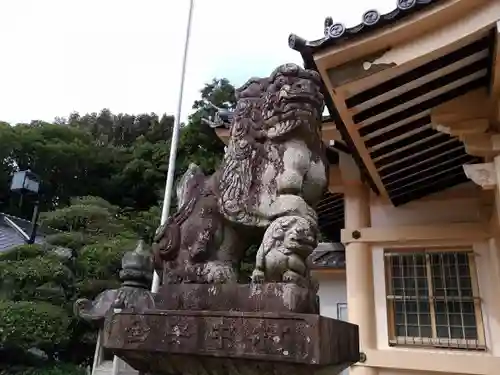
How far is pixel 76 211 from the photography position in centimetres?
1074

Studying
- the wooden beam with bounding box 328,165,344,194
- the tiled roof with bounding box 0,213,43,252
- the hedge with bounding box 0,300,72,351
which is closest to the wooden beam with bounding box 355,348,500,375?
the wooden beam with bounding box 328,165,344,194

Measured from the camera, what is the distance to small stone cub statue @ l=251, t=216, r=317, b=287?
192cm

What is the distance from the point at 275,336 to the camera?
1710mm

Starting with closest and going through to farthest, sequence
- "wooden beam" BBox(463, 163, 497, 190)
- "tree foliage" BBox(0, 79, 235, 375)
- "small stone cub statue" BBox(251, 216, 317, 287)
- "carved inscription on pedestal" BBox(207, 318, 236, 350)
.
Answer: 1. "carved inscription on pedestal" BBox(207, 318, 236, 350)
2. "small stone cub statue" BBox(251, 216, 317, 287)
3. "wooden beam" BBox(463, 163, 497, 190)
4. "tree foliage" BBox(0, 79, 235, 375)

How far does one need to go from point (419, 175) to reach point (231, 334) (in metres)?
4.40

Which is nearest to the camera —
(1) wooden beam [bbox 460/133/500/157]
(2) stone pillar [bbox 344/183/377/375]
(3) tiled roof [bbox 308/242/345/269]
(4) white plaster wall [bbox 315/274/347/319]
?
(1) wooden beam [bbox 460/133/500/157]

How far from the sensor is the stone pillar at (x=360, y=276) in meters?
5.28

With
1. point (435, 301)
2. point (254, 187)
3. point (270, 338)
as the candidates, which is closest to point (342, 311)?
point (435, 301)

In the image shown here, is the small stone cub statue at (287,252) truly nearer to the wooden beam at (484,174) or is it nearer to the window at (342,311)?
the wooden beam at (484,174)

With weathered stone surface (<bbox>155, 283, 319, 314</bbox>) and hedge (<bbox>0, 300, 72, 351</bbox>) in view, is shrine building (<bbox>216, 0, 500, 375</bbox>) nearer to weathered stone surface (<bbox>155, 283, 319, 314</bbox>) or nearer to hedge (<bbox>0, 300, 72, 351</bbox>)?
weathered stone surface (<bbox>155, 283, 319, 314</bbox>)

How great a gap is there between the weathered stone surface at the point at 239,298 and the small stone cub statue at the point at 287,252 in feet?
0.16

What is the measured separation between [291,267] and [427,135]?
343 cm

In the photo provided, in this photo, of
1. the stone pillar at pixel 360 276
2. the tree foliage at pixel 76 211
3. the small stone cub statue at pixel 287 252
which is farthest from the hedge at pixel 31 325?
the small stone cub statue at pixel 287 252

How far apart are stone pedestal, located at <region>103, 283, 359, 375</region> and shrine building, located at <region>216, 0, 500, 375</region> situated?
1.92 metres
